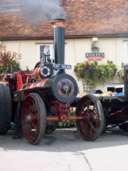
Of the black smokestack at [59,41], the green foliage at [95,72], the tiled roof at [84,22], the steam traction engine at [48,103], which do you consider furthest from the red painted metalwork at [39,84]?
the tiled roof at [84,22]

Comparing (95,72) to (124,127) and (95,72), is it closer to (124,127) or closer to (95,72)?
(95,72)

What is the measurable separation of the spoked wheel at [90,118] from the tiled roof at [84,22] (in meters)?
8.54

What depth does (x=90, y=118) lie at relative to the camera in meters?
11.9

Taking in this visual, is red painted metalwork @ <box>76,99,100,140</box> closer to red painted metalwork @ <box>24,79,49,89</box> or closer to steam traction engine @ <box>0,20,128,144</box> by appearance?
steam traction engine @ <box>0,20,128,144</box>

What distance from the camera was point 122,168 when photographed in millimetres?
8508

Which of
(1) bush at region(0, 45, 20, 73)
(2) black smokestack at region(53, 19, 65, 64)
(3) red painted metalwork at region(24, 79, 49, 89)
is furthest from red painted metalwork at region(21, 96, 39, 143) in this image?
(1) bush at region(0, 45, 20, 73)

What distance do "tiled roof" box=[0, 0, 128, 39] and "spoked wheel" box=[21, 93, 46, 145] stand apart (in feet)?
28.7

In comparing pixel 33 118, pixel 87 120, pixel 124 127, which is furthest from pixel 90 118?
pixel 124 127

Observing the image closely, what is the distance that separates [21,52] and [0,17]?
2280 mm

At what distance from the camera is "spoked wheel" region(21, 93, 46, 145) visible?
10.9m

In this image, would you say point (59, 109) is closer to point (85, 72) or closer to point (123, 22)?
point (85, 72)

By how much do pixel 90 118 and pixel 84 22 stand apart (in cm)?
976

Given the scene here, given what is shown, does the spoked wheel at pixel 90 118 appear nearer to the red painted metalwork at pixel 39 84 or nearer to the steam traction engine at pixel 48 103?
the steam traction engine at pixel 48 103

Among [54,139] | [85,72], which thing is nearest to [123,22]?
[85,72]
